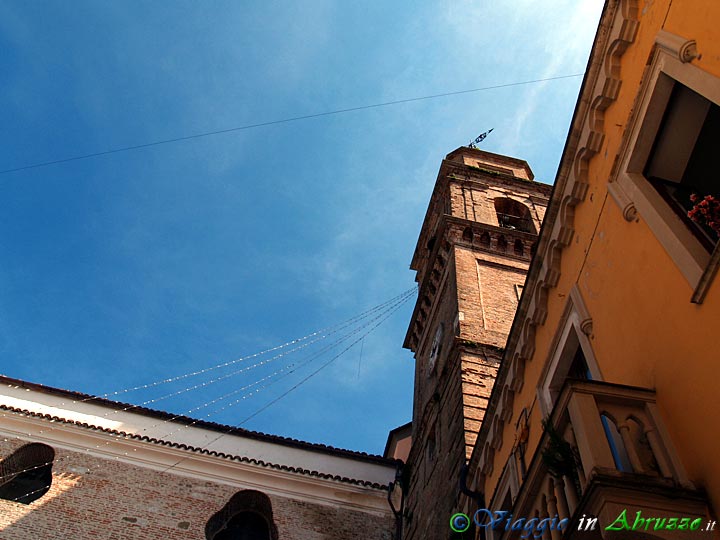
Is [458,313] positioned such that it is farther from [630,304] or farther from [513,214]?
[630,304]

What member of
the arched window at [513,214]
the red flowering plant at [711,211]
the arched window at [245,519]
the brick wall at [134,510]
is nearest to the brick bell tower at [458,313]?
the arched window at [513,214]

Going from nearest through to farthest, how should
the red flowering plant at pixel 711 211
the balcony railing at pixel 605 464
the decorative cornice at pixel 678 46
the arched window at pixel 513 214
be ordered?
the balcony railing at pixel 605 464 → the red flowering plant at pixel 711 211 → the decorative cornice at pixel 678 46 → the arched window at pixel 513 214

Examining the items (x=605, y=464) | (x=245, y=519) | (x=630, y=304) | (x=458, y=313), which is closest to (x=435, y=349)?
(x=458, y=313)

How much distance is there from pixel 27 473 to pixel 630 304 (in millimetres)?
13304

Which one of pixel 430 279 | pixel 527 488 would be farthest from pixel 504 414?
pixel 430 279

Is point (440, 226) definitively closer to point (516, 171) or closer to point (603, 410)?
point (516, 171)

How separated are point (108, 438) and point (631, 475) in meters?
12.8

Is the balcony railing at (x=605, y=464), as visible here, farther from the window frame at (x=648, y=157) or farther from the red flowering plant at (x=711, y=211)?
the red flowering plant at (x=711, y=211)

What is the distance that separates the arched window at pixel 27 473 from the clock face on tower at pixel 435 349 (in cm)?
855

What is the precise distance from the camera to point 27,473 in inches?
519

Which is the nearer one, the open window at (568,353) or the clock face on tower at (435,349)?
the open window at (568,353)

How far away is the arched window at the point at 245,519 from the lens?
13.0 meters

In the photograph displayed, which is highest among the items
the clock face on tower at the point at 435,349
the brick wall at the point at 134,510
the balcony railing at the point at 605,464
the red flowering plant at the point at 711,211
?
the clock face on tower at the point at 435,349

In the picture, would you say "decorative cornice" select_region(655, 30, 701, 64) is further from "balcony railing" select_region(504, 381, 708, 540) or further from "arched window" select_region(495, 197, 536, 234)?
"arched window" select_region(495, 197, 536, 234)
